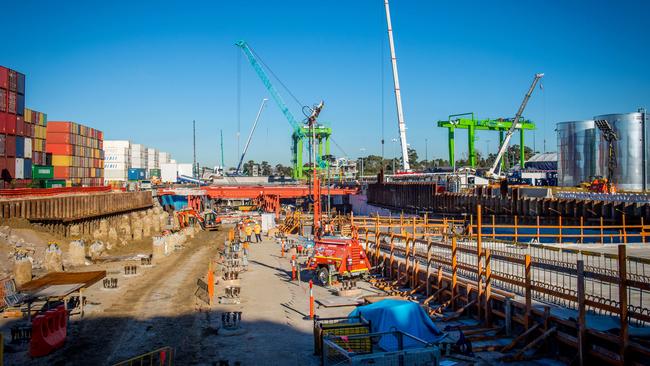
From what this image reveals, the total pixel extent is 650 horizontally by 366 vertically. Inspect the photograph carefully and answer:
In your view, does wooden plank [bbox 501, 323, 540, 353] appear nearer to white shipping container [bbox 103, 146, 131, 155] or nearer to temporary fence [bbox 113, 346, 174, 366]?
temporary fence [bbox 113, 346, 174, 366]

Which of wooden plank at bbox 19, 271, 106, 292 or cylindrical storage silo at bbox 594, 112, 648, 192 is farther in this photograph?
cylindrical storage silo at bbox 594, 112, 648, 192

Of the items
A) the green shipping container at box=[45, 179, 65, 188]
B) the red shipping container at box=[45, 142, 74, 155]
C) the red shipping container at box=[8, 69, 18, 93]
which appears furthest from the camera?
the red shipping container at box=[45, 142, 74, 155]

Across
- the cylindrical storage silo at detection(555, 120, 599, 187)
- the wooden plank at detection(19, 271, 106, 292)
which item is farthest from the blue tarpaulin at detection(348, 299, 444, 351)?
the cylindrical storage silo at detection(555, 120, 599, 187)

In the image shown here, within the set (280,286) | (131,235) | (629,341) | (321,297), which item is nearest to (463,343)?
(629,341)

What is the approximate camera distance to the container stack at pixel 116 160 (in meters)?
128

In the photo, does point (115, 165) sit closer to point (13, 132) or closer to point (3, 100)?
point (13, 132)

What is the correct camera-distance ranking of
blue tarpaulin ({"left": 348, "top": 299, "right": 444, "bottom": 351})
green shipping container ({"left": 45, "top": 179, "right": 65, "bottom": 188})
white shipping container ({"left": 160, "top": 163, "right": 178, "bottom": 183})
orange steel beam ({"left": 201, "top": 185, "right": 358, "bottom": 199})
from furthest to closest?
white shipping container ({"left": 160, "top": 163, "right": 178, "bottom": 183}), orange steel beam ({"left": 201, "top": 185, "right": 358, "bottom": 199}), green shipping container ({"left": 45, "top": 179, "right": 65, "bottom": 188}), blue tarpaulin ({"left": 348, "top": 299, "right": 444, "bottom": 351})

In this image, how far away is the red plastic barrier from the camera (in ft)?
45.9

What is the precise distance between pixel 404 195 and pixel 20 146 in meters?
43.3

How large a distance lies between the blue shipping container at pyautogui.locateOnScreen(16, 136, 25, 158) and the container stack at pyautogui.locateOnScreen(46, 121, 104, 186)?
1889cm

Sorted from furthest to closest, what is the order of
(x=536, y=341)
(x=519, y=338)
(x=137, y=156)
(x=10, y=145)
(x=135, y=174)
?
(x=137, y=156), (x=135, y=174), (x=10, y=145), (x=519, y=338), (x=536, y=341)

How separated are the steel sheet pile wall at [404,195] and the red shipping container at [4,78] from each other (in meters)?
43.6

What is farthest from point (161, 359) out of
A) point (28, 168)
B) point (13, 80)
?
point (28, 168)

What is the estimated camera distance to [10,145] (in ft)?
152
